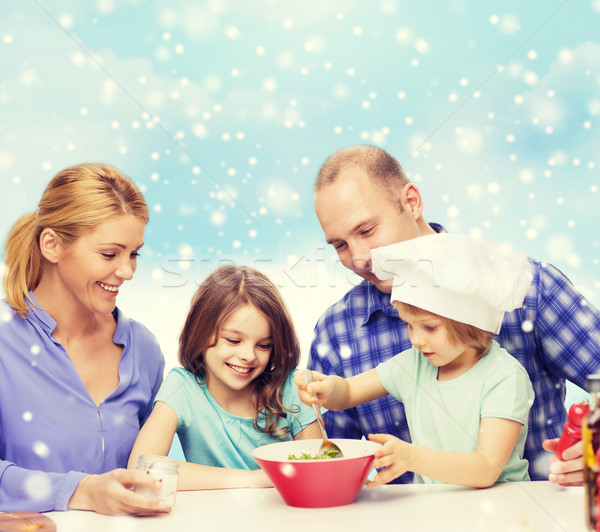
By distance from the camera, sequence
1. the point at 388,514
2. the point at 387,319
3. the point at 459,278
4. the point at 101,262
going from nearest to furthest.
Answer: the point at 388,514 → the point at 459,278 → the point at 101,262 → the point at 387,319

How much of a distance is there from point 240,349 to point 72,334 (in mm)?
419

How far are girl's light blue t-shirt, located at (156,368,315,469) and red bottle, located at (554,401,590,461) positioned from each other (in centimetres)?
61

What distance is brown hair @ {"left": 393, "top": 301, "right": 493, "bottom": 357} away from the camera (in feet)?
3.53

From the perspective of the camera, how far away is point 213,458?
1387 mm

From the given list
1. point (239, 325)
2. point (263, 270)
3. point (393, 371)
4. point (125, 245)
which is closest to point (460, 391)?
point (393, 371)

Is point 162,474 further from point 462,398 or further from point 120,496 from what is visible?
point 462,398

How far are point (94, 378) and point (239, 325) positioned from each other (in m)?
0.37

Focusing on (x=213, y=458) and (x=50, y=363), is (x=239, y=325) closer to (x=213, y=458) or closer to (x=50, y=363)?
(x=213, y=458)

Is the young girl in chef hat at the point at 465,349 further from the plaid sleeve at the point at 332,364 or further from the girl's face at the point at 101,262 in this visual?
the girl's face at the point at 101,262

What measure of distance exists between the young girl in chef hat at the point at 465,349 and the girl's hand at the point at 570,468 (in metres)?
0.08

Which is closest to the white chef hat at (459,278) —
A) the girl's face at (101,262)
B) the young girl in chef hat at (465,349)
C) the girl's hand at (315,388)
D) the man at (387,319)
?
the young girl in chef hat at (465,349)

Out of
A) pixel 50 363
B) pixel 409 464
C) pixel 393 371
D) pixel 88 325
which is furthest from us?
pixel 88 325

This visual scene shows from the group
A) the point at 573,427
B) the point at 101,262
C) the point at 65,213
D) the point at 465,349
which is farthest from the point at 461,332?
the point at 65,213

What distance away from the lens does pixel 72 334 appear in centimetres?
143
